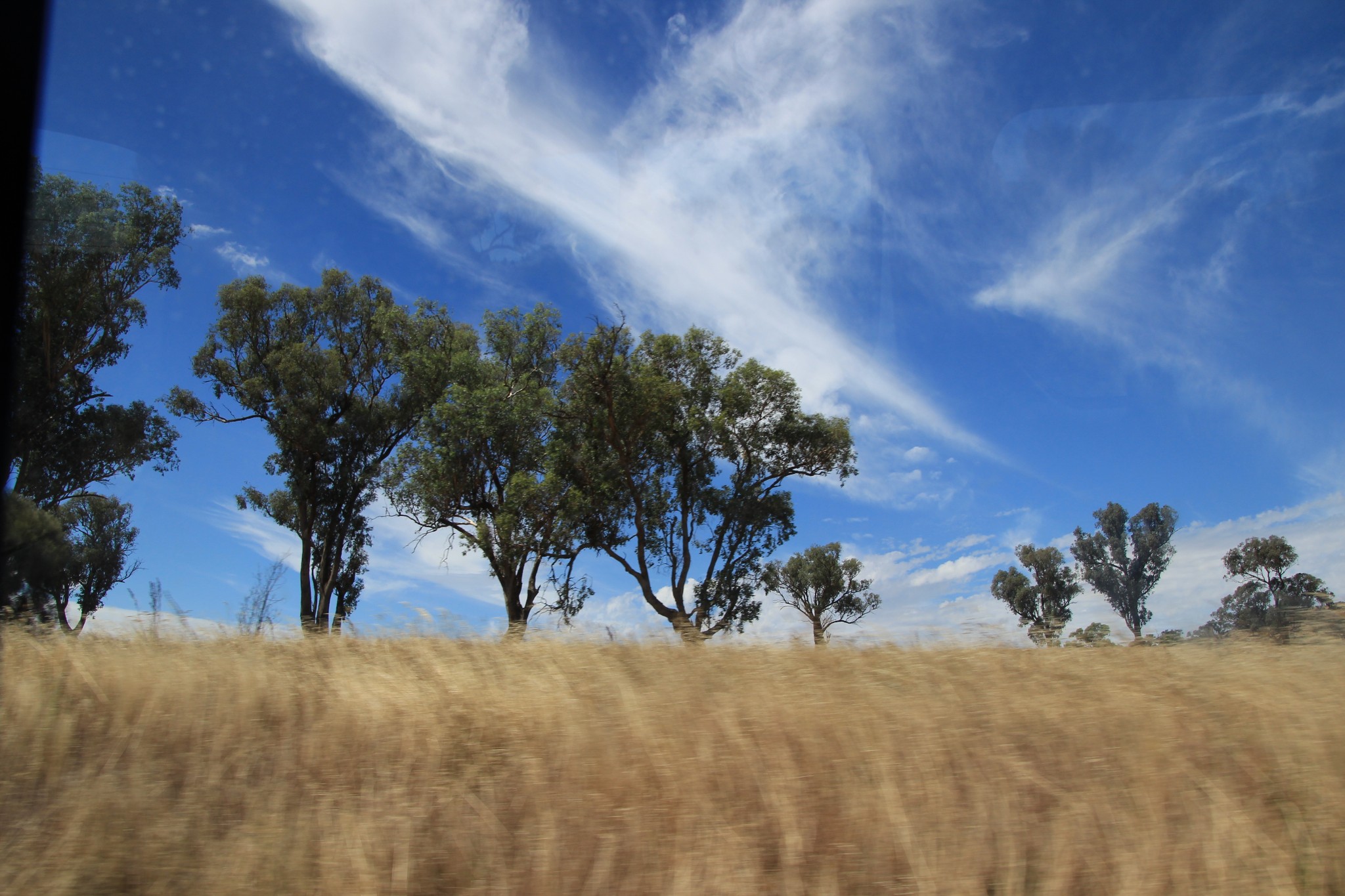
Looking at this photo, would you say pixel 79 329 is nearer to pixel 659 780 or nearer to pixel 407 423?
pixel 407 423

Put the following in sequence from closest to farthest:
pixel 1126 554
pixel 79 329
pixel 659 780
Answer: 1. pixel 659 780
2. pixel 79 329
3. pixel 1126 554

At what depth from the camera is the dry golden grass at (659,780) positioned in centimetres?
442

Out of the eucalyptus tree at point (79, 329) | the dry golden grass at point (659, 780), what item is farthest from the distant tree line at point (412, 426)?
the dry golden grass at point (659, 780)

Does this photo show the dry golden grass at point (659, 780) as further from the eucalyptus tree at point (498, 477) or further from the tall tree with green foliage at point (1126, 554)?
the tall tree with green foliage at point (1126, 554)

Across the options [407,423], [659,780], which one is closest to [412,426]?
[407,423]

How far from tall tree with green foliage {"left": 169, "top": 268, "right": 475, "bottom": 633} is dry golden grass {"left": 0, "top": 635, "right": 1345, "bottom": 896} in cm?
2495

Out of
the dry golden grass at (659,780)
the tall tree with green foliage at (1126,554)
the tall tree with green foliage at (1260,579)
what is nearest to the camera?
the dry golden grass at (659,780)

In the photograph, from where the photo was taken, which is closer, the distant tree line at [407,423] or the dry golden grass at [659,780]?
the dry golden grass at [659,780]

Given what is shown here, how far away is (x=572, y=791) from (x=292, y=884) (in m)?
1.72

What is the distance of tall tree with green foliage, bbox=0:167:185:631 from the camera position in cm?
2366

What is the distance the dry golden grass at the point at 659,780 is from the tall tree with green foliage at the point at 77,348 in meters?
20.3

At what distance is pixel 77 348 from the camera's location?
25.7 m

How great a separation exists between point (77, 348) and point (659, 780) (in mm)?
28746

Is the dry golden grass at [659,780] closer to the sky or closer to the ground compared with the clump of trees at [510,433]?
closer to the ground
